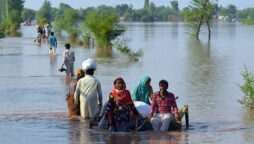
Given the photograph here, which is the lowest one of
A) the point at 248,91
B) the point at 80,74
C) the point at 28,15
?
the point at 28,15

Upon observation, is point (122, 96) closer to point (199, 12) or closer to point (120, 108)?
point (120, 108)

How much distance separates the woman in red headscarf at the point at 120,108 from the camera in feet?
39.2

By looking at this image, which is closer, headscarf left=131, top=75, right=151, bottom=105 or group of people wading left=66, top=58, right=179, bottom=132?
group of people wading left=66, top=58, right=179, bottom=132

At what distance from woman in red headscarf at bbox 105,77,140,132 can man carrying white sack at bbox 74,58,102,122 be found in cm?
98

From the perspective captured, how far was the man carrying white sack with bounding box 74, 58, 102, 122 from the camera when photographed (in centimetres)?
1303

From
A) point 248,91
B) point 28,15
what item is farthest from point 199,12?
point 28,15

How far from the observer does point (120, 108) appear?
12.0 metres

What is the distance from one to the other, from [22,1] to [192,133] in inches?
3616

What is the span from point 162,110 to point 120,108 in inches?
31.1

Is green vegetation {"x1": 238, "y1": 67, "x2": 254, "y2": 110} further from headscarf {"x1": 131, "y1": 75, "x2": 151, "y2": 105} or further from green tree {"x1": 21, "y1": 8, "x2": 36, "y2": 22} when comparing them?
Answer: green tree {"x1": 21, "y1": 8, "x2": 36, "y2": 22}

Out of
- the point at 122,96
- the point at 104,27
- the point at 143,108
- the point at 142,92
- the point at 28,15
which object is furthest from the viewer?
the point at 28,15

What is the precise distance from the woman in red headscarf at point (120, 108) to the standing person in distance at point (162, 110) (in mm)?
344

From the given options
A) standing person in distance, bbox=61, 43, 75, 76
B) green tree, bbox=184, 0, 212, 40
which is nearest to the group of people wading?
standing person in distance, bbox=61, 43, 75, 76

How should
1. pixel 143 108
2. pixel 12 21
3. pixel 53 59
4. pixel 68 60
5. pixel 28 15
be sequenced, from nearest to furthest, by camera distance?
pixel 143 108, pixel 68 60, pixel 53 59, pixel 12 21, pixel 28 15
